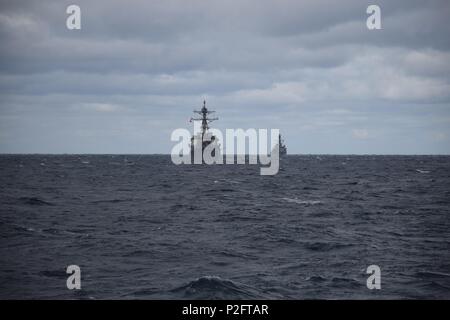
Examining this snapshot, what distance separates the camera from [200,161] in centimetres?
12912

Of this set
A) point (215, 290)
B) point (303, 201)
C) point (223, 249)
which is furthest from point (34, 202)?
point (215, 290)

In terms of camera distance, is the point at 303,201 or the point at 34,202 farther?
the point at 303,201

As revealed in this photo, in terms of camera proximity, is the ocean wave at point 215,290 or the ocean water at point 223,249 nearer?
the ocean wave at point 215,290

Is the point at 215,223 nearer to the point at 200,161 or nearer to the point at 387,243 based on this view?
the point at 387,243

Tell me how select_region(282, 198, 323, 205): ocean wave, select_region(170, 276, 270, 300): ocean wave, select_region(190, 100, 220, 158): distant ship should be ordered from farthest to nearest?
select_region(190, 100, 220, 158): distant ship < select_region(282, 198, 323, 205): ocean wave < select_region(170, 276, 270, 300): ocean wave

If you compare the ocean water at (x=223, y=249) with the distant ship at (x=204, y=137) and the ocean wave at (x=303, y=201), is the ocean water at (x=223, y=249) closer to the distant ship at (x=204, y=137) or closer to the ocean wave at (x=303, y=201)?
the ocean wave at (x=303, y=201)

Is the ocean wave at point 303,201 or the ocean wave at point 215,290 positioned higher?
the ocean wave at point 303,201

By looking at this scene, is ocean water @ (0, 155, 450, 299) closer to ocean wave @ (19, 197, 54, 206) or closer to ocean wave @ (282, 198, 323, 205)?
ocean wave @ (19, 197, 54, 206)

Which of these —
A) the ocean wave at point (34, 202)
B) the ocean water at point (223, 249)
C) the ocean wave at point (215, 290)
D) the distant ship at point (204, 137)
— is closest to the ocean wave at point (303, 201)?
the ocean water at point (223, 249)

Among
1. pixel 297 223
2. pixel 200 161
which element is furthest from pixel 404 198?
pixel 200 161

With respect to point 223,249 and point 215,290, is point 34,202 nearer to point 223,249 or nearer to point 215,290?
point 223,249

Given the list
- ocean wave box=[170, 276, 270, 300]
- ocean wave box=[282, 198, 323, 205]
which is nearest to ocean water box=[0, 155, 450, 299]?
ocean wave box=[170, 276, 270, 300]

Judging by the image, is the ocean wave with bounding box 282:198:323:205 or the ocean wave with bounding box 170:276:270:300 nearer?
the ocean wave with bounding box 170:276:270:300
